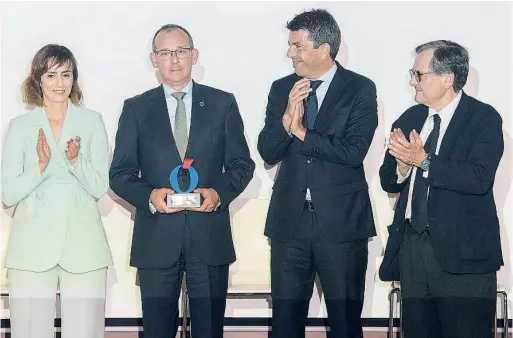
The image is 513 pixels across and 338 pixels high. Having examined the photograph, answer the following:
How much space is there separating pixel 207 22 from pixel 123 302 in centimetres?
173

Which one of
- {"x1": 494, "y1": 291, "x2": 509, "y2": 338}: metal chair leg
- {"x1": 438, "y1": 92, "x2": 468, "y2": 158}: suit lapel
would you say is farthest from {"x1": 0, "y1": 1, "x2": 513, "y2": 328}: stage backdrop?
{"x1": 438, "y1": 92, "x2": 468, "y2": 158}: suit lapel

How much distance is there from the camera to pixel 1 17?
5.68 metres

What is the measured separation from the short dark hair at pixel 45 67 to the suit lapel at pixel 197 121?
0.63m

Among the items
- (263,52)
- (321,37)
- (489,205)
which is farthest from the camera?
(263,52)

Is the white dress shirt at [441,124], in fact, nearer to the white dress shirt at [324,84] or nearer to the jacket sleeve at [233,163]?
the white dress shirt at [324,84]

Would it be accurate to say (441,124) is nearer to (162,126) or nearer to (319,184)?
(319,184)

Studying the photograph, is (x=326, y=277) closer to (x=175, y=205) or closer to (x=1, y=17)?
(x=175, y=205)

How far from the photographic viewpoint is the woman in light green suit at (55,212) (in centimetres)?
482

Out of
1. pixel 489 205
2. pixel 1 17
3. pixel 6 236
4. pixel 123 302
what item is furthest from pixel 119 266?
pixel 489 205

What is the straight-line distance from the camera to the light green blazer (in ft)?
15.8

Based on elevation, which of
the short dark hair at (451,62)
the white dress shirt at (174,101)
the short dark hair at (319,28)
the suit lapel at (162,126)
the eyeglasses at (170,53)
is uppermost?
the short dark hair at (319,28)

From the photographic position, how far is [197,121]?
488 cm

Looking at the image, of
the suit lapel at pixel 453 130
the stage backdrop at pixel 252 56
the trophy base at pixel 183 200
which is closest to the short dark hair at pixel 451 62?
the suit lapel at pixel 453 130

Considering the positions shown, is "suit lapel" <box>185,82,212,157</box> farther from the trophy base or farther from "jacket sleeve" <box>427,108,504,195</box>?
"jacket sleeve" <box>427,108,504,195</box>
